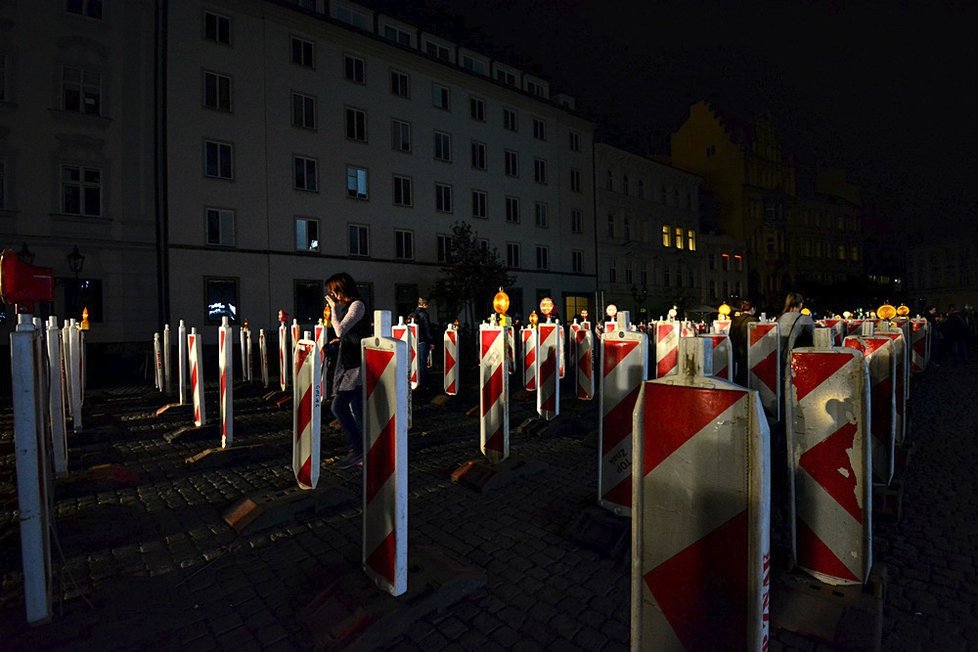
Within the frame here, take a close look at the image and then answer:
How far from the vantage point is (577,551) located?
3832mm

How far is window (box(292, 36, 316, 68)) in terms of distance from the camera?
82.2 feet

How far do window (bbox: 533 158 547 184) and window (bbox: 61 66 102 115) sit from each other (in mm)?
23716

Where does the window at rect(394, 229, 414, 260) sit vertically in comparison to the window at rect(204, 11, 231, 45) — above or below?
below

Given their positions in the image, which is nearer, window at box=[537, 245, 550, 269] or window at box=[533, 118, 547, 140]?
window at box=[537, 245, 550, 269]

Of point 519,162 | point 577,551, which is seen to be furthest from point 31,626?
point 519,162

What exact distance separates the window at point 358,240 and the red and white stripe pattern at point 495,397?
73.8ft

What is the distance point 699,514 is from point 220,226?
25.0m

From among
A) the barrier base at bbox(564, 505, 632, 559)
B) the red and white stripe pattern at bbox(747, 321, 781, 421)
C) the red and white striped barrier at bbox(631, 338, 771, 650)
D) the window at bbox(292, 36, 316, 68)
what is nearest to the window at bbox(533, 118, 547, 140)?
the window at bbox(292, 36, 316, 68)

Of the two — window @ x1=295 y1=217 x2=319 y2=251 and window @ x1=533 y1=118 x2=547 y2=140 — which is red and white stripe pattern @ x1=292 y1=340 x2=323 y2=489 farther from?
window @ x1=533 y1=118 x2=547 y2=140

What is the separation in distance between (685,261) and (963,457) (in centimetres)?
4473

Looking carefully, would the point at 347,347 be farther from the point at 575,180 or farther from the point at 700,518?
the point at 575,180

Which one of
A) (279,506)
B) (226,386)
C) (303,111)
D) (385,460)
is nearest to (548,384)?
(226,386)

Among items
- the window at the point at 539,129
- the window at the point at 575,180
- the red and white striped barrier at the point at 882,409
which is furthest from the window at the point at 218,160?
the red and white striped barrier at the point at 882,409

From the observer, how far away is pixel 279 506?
4414 mm
